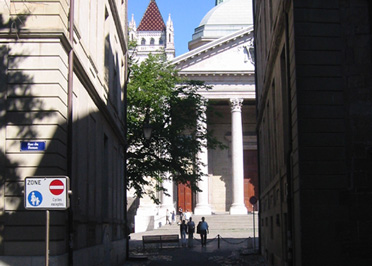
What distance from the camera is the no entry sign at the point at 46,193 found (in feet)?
30.1

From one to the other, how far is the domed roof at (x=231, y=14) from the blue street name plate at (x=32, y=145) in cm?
7669

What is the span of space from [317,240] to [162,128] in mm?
18824

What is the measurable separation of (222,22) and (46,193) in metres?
80.6

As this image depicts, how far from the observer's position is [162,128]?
101ft

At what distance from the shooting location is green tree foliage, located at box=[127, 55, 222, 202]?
3083 centimetres

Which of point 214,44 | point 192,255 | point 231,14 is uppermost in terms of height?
point 231,14

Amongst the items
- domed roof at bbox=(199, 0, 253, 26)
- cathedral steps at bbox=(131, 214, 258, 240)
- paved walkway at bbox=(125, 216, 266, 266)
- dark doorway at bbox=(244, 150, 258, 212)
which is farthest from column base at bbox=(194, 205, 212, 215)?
domed roof at bbox=(199, 0, 253, 26)

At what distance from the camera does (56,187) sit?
9.22 meters

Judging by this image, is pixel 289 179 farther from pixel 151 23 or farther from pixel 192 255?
pixel 151 23

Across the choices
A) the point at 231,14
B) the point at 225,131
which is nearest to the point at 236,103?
the point at 225,131

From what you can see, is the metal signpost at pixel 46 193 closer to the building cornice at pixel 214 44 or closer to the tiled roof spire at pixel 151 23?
the building cornice at pixel 214 44

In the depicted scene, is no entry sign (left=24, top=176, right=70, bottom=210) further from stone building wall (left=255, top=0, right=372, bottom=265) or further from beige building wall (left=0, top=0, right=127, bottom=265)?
stone building wall (left=255, top=0, right=372, bottom=265)

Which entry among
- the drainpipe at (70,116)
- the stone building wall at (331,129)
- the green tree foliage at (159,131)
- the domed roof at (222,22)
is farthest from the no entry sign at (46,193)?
the domed roof at (222,22)

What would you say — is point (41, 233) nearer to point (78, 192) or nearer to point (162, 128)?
point (78, 192)
